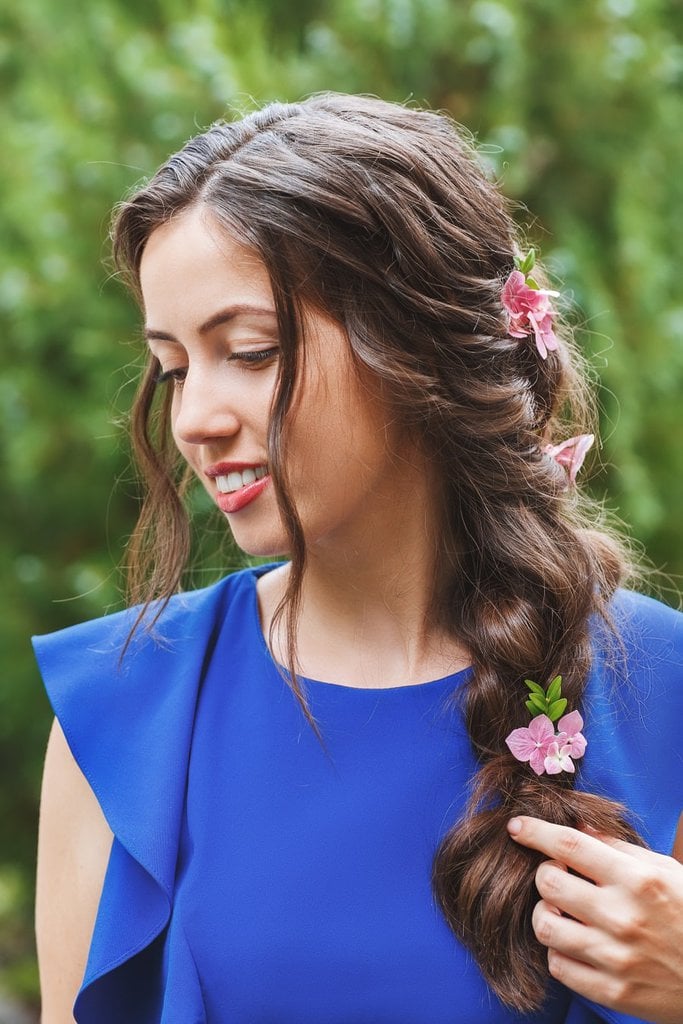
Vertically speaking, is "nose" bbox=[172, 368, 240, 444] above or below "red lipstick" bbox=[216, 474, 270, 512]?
above

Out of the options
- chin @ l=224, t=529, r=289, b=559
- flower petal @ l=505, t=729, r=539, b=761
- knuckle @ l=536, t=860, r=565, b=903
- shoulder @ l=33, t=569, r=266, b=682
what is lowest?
knuckle @ l=536, t=860, r=565, b=903

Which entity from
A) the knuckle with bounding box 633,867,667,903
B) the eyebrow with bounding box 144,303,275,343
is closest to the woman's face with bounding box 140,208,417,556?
the eyebrow with bounding box 144,303,275,343

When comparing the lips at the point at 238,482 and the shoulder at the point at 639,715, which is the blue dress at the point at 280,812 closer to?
the shoulder at the point at 639,715

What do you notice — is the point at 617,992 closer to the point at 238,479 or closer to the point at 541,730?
the point at 541,730

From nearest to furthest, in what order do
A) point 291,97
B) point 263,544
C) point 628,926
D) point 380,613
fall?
point 628,926
point 263,544
point 380,613
point 291,97

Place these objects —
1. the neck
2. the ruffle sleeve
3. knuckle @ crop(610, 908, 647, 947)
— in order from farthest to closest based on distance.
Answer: the neck, the ruffle sleeve, knuckle @ crop(610, 908, 647, 947)

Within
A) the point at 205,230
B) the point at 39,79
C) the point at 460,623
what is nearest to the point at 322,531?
the point at 460,623

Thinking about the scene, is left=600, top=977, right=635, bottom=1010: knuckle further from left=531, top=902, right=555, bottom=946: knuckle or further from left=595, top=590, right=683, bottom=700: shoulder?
left=595, top=590, right=683, bottom=700: shoulder

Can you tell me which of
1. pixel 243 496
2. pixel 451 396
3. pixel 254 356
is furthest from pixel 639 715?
pixel 254 356

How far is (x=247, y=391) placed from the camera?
1.68 meters

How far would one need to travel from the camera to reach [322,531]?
175cm

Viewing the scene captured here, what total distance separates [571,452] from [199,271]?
2.33 ft

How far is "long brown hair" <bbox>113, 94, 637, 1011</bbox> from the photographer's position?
1688mm

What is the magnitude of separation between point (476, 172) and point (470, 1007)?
1.21 m
